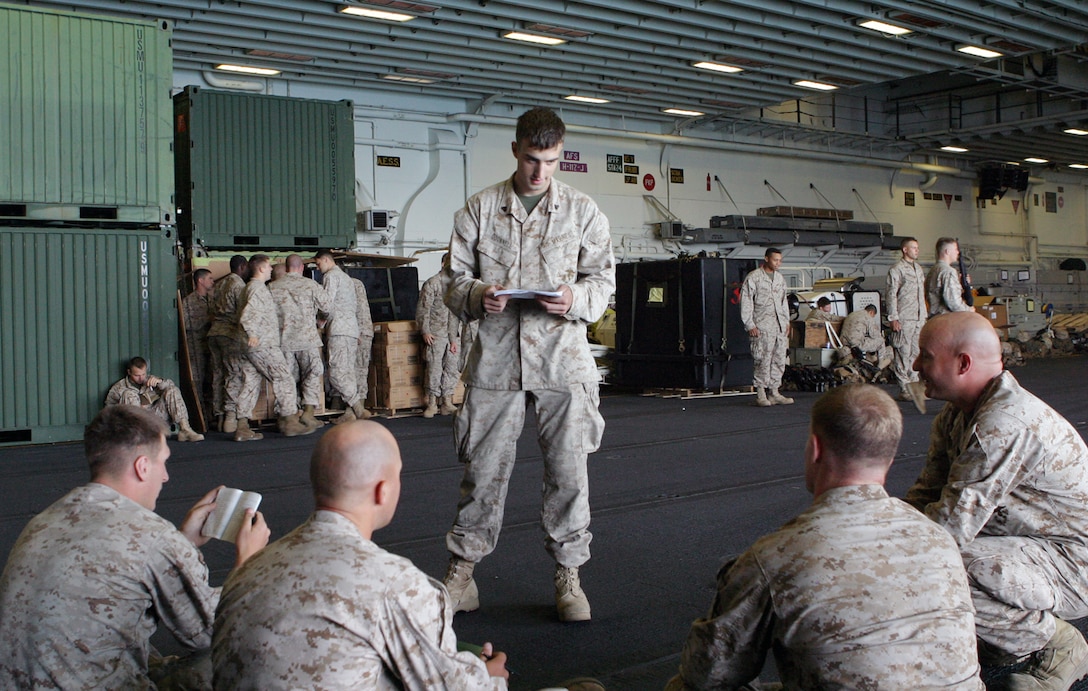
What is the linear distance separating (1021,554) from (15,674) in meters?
2.65

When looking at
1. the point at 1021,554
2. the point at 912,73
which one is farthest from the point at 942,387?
the point at 912,73

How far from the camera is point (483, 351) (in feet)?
12.7

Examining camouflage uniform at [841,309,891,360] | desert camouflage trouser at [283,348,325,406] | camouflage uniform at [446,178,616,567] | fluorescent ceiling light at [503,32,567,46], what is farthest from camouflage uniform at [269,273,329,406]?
camouflage uniform at [841,309,891,360]

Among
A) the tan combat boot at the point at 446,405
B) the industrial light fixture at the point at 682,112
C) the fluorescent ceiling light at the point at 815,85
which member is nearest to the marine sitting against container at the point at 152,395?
the tan combat boot at the point at 446,405

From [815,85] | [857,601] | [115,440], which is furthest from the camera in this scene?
[815,85]

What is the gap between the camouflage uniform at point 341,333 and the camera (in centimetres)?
1021

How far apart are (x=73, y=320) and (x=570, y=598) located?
7210 mm

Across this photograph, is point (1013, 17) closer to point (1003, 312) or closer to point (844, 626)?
point (1003, 312)

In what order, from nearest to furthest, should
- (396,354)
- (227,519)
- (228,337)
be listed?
1. (227,519)
2. (228,337)
3. (396,354)

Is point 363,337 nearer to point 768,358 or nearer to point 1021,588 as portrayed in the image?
point 768,358

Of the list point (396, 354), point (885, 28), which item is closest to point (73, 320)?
point (396, 354)

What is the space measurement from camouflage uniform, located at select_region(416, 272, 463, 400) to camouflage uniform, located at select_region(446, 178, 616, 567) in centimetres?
663

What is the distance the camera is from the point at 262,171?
1226cm

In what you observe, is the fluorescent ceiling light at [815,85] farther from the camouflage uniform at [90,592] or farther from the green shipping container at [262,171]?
the camouflage uniform at [90,592]
